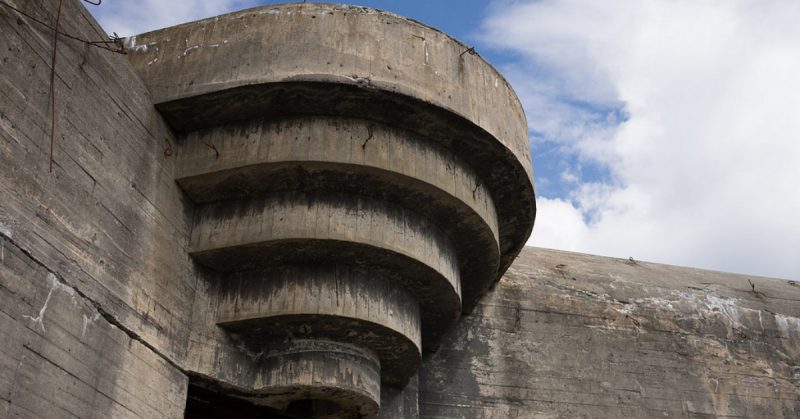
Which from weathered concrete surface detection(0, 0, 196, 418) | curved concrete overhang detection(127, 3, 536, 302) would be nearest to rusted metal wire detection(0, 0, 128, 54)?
weathered concrete surface detection(0, 0, 196, 418)

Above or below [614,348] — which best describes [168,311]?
below

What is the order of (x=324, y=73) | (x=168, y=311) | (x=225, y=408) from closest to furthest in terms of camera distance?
(x=168, y=311)
(x=324, y=73)
(x=225, y=408)

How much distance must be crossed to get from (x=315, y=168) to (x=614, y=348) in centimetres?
402

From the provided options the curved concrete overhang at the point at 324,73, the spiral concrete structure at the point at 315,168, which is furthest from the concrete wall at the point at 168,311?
the curved concrete overhang at the point at 324,73

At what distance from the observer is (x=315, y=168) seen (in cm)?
623

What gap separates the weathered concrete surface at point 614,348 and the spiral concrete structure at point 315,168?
1.84m

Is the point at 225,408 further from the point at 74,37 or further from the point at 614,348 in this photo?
the point at 614,348

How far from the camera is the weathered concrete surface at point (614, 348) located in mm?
8266

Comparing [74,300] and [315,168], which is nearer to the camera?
[74,300]

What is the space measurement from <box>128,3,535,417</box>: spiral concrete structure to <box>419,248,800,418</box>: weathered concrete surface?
1.84 m

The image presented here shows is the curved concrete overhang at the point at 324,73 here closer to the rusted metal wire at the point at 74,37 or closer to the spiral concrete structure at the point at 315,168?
the spiral concrete structure at the point at 315,168

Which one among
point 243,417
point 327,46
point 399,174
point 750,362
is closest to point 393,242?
point 399,174

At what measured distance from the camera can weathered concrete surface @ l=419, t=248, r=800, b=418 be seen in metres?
8.27

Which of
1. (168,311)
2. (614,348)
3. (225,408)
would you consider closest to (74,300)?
(168,311)
